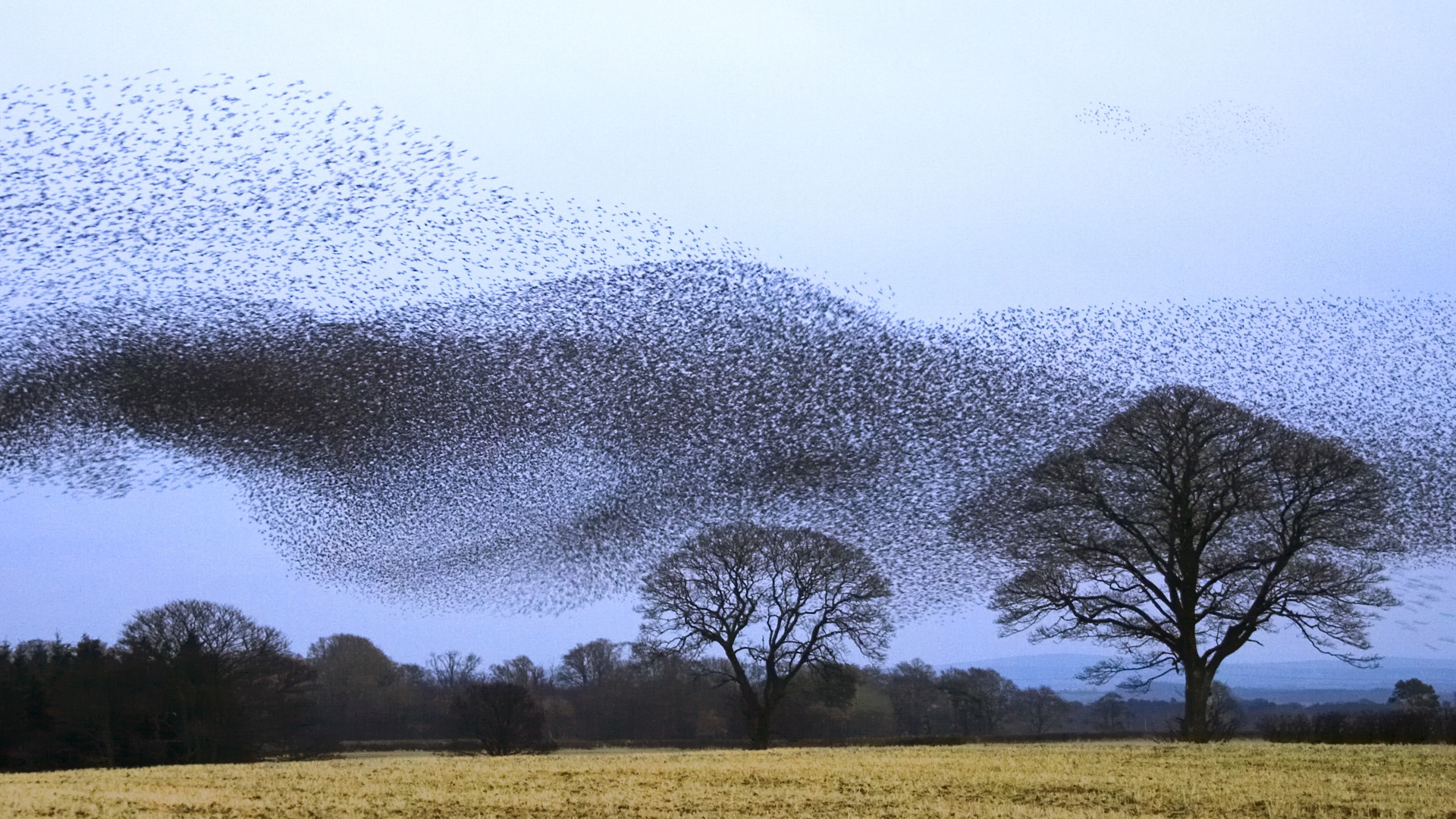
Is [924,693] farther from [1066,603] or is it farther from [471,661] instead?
[1066,603]

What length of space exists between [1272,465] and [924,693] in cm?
2843

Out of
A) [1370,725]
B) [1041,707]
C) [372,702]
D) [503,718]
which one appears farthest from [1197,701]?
[372,702]

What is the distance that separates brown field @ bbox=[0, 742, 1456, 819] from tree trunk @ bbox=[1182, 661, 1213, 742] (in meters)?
3.97

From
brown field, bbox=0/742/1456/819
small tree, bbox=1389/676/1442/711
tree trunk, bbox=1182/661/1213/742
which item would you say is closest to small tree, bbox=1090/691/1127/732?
small tree, bbox=1389/676/1442/711

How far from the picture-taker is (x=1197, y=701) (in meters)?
30.5

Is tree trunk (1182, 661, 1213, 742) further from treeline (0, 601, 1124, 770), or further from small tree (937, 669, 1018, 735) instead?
small tree (937, 669, 1018, 735)

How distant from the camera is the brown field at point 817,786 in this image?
16969 mm

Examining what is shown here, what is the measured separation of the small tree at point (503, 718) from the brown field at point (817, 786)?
57.4 feet

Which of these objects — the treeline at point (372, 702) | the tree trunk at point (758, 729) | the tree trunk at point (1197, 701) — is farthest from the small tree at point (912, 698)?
the tree trunk at point (1197, 701)

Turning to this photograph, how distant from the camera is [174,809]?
17562 mm

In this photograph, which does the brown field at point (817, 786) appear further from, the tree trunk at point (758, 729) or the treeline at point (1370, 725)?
the tree trunk at point (758, 729)

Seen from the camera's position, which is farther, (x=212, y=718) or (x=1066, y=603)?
(x=212, y=718)

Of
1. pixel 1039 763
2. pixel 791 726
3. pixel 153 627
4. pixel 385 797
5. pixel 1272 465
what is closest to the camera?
pixel 385 797

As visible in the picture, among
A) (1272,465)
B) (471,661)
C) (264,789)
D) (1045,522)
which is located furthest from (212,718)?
(1272,465)
